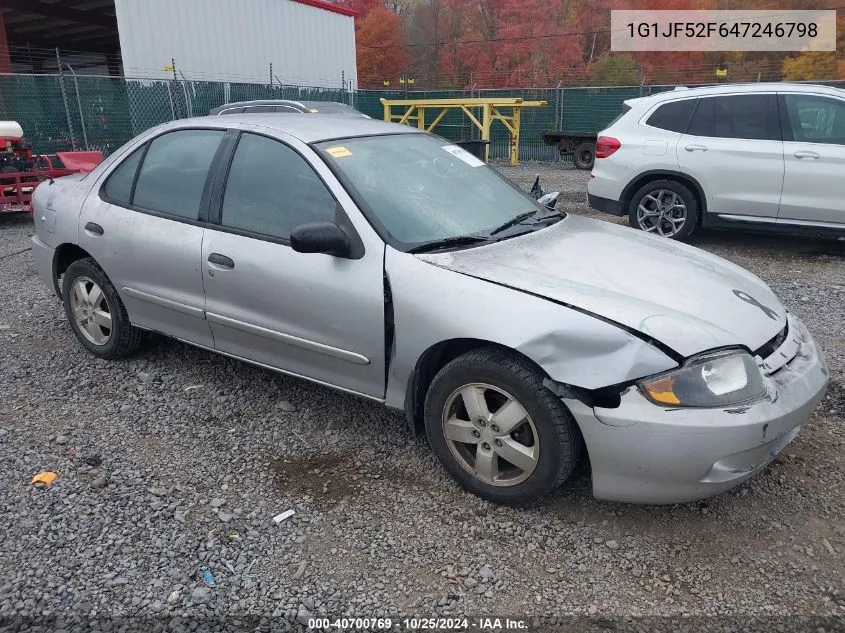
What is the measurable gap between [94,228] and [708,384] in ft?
11.6

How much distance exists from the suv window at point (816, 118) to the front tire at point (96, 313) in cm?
647

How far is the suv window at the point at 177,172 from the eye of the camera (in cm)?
373

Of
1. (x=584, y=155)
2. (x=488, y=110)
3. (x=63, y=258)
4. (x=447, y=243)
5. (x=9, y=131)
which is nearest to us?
(x=447, y=243)

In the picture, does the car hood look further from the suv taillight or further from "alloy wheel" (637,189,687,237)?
the suv taillight

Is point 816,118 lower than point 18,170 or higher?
higher

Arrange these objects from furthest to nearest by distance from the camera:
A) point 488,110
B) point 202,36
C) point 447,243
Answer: point 202,36, point 488,110, point 447,243

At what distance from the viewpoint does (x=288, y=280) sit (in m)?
3.22

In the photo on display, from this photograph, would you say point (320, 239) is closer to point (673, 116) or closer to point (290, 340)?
point (290, 340)

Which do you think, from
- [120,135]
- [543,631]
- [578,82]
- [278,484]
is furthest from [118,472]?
[578,82]

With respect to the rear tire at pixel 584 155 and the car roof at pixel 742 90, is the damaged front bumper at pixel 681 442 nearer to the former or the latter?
the car roof at pixel 742 90

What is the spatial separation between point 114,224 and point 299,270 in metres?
1.51

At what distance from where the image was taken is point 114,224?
3.98 meters

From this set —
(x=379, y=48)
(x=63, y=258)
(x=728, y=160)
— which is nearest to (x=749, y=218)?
(x=728, y=160)

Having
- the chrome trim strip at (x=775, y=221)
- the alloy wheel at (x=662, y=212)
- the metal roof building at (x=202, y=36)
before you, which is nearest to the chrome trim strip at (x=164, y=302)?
the alloy wheel at (x=662, y=212)
